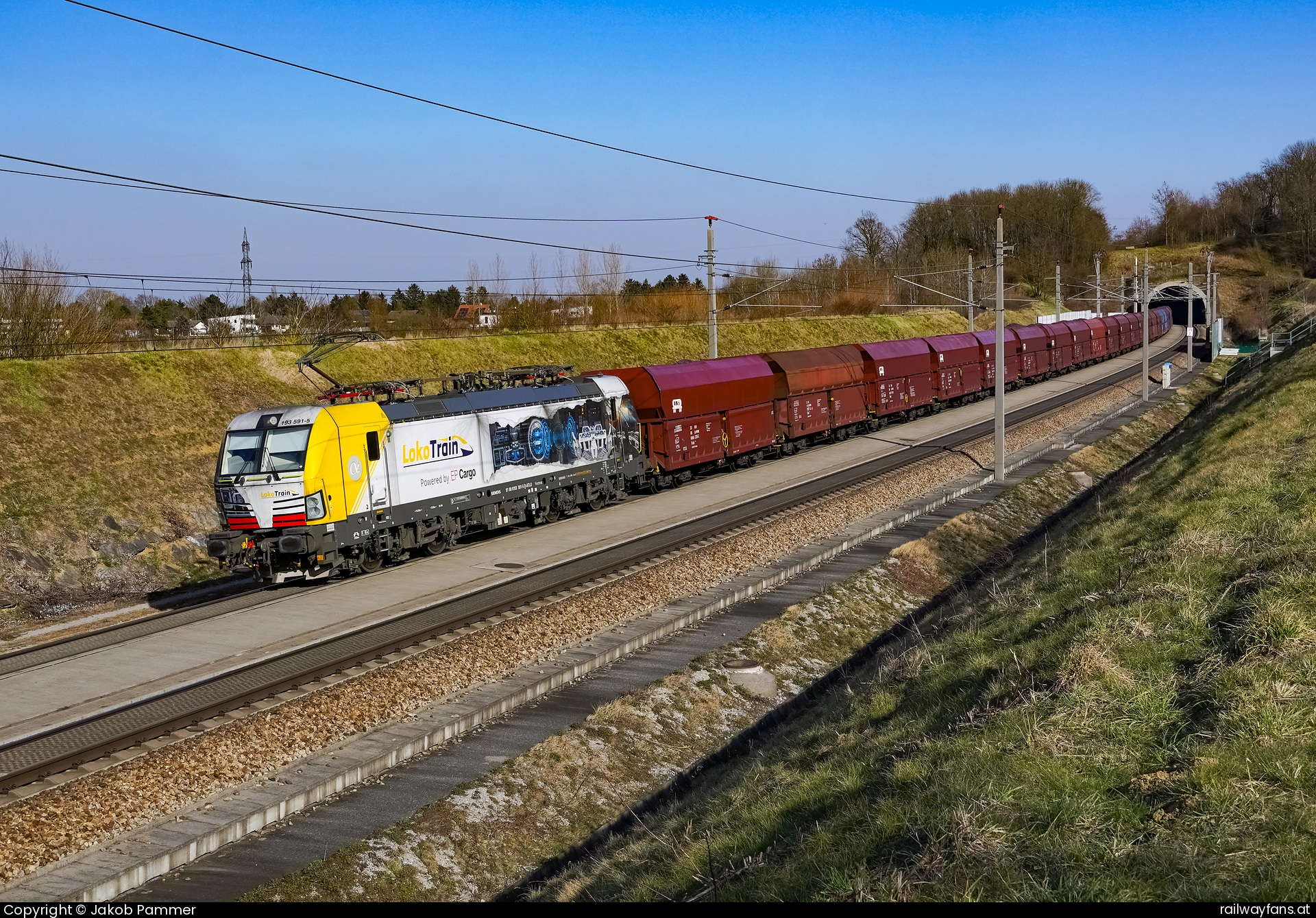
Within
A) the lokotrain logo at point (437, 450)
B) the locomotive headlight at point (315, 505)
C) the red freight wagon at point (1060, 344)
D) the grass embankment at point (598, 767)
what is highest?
the red freight wagon at point (1060, 344)

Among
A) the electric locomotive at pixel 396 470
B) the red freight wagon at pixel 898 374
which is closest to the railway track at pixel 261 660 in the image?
the electric locomotive at pixel 396 470

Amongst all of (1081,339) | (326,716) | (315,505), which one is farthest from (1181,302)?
(326,716)

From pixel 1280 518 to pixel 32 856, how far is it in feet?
52.2

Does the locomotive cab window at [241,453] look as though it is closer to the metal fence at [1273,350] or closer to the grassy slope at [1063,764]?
the grassy slope at [1063,764]

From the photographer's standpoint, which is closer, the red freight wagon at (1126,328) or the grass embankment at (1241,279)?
the red freight wagon at (1126,328)

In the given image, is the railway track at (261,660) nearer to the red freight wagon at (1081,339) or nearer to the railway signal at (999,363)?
the railway signal at (999,363)

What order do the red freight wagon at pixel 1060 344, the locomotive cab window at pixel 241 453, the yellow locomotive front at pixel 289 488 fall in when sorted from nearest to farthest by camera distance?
the yellow locomotive front at pixel 289 488 → the locomotive cab window at pixel 241 453 → the red freight wagon at pixel 1060 344

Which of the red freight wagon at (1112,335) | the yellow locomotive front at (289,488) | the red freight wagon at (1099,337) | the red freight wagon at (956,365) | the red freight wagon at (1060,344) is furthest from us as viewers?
the red freight wagon at (1112,335)

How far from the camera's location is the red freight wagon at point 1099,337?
75.9 m

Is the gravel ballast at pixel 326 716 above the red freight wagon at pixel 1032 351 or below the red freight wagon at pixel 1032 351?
below

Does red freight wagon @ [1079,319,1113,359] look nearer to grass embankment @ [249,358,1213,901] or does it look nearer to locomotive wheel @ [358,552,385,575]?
grass embankment @ [249,358,1213,901]

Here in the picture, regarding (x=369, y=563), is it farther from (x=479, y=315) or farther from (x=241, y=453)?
(x=479, y=315)

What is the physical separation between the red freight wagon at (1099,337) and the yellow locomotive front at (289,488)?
64.5 meters

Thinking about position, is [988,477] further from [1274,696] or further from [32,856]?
[32,856]
